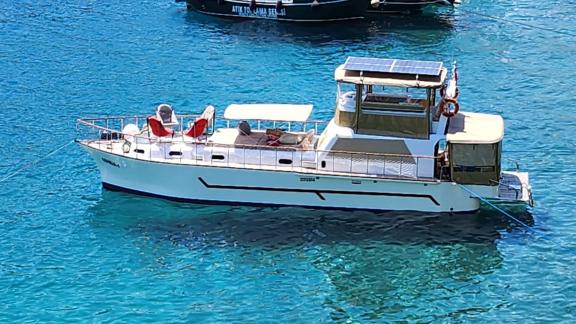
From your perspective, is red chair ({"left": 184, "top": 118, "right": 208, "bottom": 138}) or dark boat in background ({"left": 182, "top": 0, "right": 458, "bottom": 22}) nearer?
red chair ({"left": 184, "top": 118, "right": 208, "bottom": 138})

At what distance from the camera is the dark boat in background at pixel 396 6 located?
7775 centimetres

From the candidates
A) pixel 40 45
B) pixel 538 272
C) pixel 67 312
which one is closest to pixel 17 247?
pixel 67 312

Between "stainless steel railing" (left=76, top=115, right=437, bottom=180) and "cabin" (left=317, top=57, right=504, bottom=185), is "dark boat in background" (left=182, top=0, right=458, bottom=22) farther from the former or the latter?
"cabin" (left=317, top=57, right=504, bottom=185)

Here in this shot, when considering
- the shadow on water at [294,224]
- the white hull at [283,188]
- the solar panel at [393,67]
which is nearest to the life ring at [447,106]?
the solar panel at [393,67]

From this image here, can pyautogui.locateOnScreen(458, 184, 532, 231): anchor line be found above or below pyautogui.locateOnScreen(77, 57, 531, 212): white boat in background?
below

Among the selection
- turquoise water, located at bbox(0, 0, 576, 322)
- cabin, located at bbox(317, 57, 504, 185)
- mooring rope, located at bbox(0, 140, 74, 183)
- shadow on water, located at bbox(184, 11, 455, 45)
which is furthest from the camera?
shadow on water, located at bbox(184, 11, 455, 45)

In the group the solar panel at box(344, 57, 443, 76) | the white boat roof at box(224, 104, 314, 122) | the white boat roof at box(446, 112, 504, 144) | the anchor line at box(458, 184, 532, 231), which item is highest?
the solar panel at box(344, 57, 443, 76)

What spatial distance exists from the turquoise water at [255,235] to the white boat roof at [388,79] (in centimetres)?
555

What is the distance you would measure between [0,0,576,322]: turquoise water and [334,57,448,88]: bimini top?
5618mm

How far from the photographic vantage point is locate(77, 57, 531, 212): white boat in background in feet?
135

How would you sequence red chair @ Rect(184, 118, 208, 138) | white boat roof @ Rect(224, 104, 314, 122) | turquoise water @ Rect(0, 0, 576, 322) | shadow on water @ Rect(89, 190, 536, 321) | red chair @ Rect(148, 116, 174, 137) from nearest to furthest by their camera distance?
turquoise water @ Rect(0, 0, 576, 322)
shadow on water @ Rect(89, 190, 536, 321)
white boat roof @ Rect(224, 104, 314, 122)
red chair @ Rect(184, 118, 208, 138)
red chair @ Rect(148, 116, 174, 137)

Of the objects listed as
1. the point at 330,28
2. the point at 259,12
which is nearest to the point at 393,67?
the point at 330,28

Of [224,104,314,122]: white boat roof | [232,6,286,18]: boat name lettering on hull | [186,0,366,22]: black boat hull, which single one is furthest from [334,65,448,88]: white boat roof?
[232,6,286,18]: boat name lettering on hull

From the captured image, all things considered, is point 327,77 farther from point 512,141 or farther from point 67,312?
point 67,312
